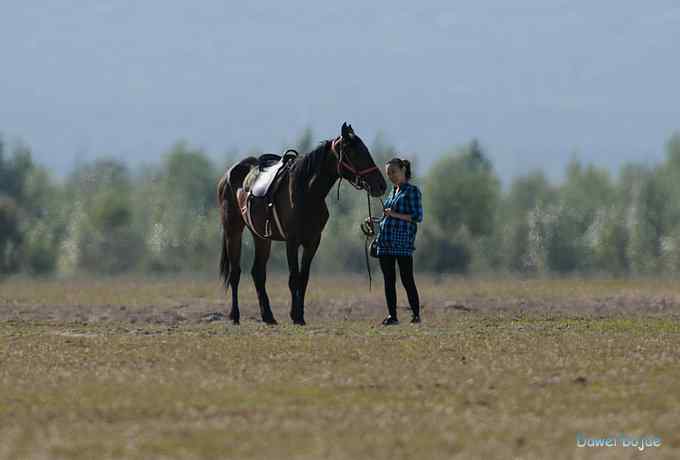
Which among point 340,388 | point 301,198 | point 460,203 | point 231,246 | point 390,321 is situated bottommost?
point 340,388

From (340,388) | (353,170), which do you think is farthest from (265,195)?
(340,388)

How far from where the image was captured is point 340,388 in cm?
1286

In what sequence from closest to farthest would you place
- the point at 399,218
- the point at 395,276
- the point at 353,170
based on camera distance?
the point at 399,218
the point at 395,276
the point at 353,170

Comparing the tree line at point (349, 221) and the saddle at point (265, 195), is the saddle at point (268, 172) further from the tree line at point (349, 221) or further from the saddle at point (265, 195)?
the tree line at point (349, 221)

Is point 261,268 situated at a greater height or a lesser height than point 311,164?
lesser

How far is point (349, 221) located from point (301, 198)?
40807mm

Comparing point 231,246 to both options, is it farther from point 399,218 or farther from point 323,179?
point 399,218

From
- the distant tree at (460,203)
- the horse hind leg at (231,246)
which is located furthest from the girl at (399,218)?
the distant tree at (460,203)

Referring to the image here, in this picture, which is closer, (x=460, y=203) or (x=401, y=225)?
(x=401, y=225)

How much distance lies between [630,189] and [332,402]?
57350 mm

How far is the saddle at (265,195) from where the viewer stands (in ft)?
68.5

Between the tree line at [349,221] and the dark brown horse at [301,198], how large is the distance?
23.4 m

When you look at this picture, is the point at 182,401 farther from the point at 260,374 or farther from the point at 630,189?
the point at 630,189

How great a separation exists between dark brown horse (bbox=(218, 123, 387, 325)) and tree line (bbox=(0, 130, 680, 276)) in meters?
23.4
